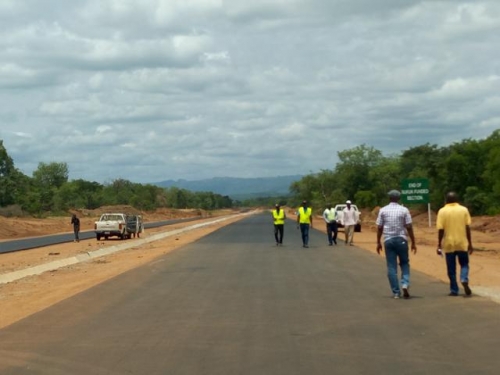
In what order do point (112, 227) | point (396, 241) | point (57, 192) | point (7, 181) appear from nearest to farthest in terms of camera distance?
point (396, 241) → point (112, 227) → point (7, 181) → point (57, 192)

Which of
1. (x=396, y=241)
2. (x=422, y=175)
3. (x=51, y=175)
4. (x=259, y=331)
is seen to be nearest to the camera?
(x=259, y=331)

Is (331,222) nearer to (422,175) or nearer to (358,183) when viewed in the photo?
(422,175)

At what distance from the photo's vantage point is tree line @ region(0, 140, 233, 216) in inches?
4131

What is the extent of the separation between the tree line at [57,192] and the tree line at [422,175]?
36.0m

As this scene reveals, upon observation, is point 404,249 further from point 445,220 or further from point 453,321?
point 453,321

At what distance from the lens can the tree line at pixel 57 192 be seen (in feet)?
344

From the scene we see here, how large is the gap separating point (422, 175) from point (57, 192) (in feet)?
231

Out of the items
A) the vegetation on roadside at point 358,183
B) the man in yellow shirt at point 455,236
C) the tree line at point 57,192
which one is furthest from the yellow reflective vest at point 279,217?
the tree line at point 57,192

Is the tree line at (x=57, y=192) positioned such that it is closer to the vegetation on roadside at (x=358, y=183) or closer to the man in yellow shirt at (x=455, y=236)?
the vegetation on roadside at (x=358, y=183)

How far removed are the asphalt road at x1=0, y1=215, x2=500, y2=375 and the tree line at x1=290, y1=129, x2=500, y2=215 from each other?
4520cm

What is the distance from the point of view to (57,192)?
131 meters

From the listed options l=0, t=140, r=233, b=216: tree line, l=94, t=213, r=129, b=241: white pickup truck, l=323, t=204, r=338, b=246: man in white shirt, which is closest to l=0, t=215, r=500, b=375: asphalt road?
l=323, t=204, r=338, b=246: man in white shirt

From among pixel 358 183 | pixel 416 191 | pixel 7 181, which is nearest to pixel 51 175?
pixel 7 181

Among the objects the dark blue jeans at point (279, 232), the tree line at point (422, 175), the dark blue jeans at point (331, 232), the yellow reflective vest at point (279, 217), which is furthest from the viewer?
the tree line at point (422, 175)
